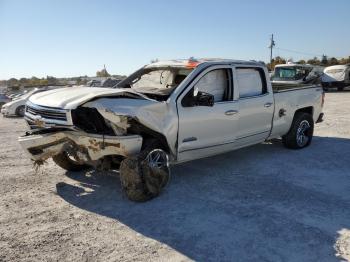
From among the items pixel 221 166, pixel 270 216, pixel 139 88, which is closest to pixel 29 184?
pixel 139 88

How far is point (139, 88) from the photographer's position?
6773 millimetres

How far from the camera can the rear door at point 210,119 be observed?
591cm

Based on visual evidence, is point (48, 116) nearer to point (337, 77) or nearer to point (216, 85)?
point (216, 85)

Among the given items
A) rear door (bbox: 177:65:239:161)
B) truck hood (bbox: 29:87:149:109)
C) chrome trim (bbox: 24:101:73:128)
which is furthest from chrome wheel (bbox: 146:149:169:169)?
chrome trim (bbox: 24:101:73:128)

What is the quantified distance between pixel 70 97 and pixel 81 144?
2.12 feet

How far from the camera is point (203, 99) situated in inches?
230

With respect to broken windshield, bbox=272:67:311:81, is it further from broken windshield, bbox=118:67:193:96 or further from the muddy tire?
the muddy tire

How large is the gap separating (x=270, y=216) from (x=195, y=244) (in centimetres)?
115

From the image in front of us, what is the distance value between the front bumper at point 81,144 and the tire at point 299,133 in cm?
418

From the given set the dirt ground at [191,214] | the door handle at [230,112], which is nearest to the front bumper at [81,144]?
the dirt ground at [191,214]

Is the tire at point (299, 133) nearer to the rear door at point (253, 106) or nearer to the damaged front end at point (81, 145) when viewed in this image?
the rear door at point (253, 106)

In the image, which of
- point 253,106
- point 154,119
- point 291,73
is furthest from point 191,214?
point 291,73

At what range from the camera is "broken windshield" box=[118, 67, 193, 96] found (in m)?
6.43

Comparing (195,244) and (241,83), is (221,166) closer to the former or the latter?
(241,83)
